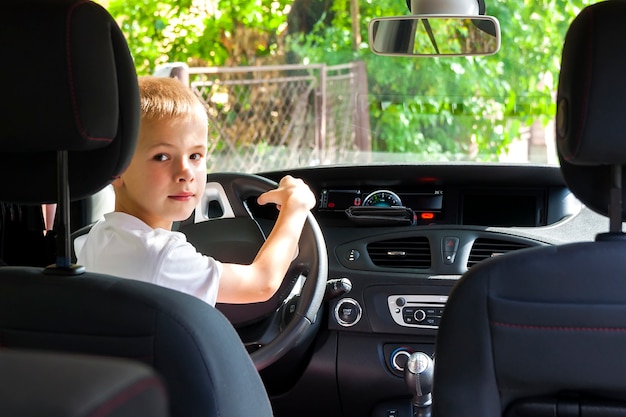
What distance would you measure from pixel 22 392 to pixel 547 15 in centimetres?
590

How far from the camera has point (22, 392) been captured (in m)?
0.61

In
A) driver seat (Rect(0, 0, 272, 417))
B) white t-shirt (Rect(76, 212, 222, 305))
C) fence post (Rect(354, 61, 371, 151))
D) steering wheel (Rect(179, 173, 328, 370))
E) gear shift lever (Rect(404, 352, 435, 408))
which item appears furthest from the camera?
fence post (Rect(354, 61, 371, 151))

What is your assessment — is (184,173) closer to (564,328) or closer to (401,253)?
(564,328)

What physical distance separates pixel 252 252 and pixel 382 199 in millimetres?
713

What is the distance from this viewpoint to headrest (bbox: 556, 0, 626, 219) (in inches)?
66.1

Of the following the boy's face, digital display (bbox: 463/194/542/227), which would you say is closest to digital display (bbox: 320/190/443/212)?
digital display (bbox: 463/194/542/227)

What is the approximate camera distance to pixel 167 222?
6.87 ft

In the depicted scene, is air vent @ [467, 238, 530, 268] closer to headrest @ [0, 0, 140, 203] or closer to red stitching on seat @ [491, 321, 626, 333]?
red stitching on seat @ [491, 321, 626, 333]

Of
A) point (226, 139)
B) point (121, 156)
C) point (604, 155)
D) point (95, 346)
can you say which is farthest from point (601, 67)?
point (226, 139)

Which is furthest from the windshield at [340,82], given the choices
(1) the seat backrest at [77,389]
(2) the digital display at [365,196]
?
(1) the seat backrest at [77,389]

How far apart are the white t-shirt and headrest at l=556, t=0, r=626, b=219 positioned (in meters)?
0.73

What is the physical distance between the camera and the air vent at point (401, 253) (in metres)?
3.23

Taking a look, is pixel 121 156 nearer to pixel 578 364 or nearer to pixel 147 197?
pixel 147 197

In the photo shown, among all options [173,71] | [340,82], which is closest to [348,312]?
[173,71]
